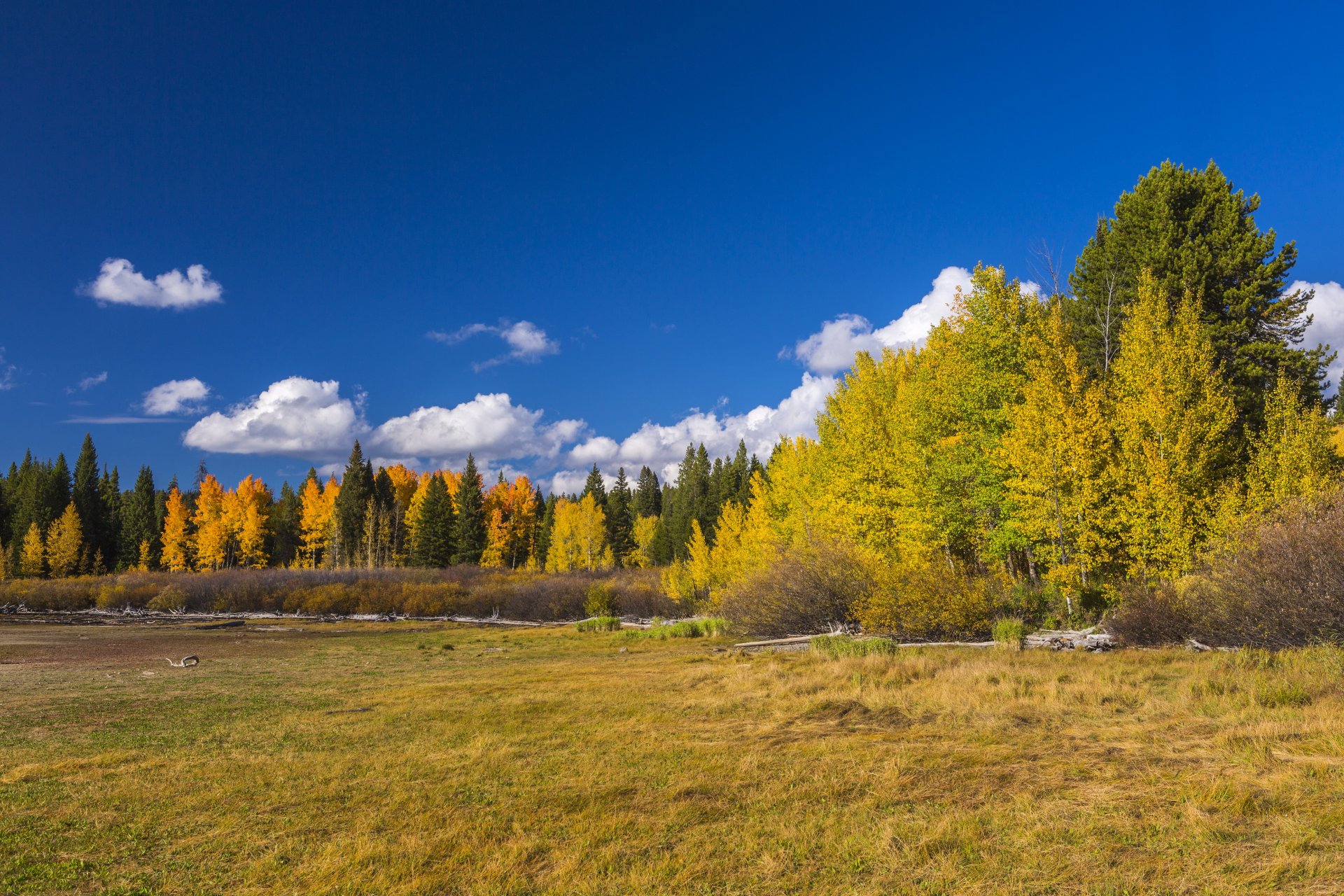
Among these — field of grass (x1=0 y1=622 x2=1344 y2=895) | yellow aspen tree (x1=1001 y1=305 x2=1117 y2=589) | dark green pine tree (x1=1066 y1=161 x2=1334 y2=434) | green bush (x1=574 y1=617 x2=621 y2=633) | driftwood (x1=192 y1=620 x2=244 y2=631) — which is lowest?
green bush (x1=574 y1=617 x2=621 y2=633)

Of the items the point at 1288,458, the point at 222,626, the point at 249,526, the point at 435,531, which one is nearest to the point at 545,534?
the point at 435,531

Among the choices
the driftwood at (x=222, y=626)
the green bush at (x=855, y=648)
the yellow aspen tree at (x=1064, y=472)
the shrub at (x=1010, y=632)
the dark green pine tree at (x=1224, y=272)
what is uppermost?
the dark green pine tree at (x=1224, y=272)

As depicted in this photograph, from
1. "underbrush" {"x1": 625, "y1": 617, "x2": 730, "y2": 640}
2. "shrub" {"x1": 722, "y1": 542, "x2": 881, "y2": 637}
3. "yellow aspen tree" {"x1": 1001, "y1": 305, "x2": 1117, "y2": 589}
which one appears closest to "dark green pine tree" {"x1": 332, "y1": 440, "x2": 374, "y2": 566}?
"underbrush" {"x1": 625, "y1": 617, "x2": 730, "y2": 640}

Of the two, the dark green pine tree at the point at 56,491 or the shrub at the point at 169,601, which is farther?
the dark green pine tree at the point at 56,491

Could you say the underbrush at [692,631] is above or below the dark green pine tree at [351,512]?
below

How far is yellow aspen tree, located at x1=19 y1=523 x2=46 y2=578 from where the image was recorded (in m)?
70.7

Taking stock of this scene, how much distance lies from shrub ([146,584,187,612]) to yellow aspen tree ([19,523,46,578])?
3442 centimetres

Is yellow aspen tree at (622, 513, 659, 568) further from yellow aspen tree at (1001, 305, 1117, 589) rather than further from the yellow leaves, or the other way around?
yellow aspen tree at (1001, 305, 1117, 589)

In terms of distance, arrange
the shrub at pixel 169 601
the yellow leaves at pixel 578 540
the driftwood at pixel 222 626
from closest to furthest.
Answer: the driftwood at pixel 222 626
the shrub at pixel 169 601
the yellow leaves at pixel 578 540

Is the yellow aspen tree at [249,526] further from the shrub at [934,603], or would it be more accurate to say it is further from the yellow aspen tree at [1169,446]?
the yellow aspen tree at [1169,446]

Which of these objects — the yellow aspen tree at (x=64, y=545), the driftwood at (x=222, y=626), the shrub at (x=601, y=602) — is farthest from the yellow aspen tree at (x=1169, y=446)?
the yellow aspen tree at (x=64, y=545)

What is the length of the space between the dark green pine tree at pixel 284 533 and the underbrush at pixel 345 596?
33.5 meters

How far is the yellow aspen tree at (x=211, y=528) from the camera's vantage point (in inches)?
3073

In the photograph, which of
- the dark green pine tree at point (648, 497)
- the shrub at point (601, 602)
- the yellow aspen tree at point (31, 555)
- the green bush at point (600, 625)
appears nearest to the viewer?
the green bush at point (600, 625)
